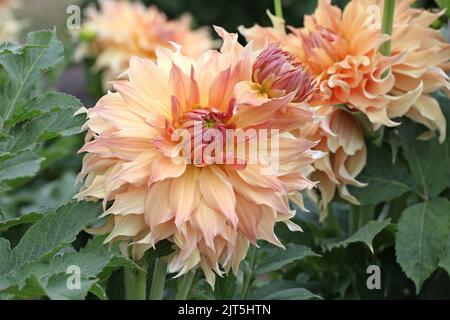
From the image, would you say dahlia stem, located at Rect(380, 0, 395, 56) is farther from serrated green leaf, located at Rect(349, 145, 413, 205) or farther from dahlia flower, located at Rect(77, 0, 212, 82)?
dahlia flower, located at Rect(77, 0, 212, 82)

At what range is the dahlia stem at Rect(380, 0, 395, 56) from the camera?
1.07 m

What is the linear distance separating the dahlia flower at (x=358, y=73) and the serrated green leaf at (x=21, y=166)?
1.09ft

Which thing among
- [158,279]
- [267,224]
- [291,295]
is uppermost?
[267,224]

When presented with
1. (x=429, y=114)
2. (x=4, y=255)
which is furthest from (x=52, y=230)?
(x=429, y=114)

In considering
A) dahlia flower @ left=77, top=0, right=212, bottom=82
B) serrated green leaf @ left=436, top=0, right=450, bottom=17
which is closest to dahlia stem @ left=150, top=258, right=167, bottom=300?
serrated green leaf @ left=436, top=0, right=450, bottom=17

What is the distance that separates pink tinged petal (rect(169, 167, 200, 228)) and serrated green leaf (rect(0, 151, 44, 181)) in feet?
0.84

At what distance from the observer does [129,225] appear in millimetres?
827

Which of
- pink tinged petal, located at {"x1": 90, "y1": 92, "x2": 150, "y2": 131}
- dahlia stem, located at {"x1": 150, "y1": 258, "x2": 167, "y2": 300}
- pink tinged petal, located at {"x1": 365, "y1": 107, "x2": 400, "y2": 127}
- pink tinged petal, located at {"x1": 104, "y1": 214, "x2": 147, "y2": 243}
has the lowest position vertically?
dahlia stem, located at {"x1": 150, "y1": 258, "x2": 167, "y2": 300}

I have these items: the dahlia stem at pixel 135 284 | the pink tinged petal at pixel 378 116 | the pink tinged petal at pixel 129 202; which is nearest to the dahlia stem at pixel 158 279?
the dahlia stem at pixel 135 284

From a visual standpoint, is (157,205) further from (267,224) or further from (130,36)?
(130,36)

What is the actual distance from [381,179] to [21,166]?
19.6 inches

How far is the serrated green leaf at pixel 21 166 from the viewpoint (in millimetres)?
996

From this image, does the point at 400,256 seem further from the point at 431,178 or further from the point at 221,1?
the point at 221,1

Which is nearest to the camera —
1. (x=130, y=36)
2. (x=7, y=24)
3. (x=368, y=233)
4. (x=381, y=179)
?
(x=368, y=233)
